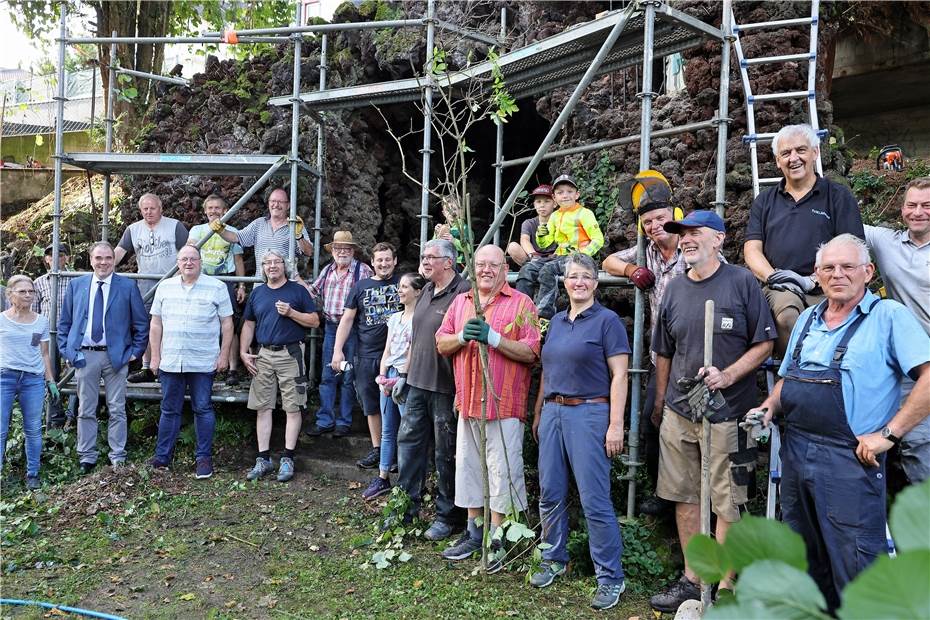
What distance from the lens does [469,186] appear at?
10391 millimetres

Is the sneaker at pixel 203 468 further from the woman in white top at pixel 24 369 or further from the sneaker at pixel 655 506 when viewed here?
the sneaker at pixel 655 506

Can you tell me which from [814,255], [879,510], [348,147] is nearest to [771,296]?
[814,255]

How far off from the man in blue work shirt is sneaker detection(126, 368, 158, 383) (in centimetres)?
630

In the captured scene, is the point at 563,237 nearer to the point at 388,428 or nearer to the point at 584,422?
the point at 584,422

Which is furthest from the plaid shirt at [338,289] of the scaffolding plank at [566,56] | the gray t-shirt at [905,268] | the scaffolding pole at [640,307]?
the gray t-shirt at [905,268]

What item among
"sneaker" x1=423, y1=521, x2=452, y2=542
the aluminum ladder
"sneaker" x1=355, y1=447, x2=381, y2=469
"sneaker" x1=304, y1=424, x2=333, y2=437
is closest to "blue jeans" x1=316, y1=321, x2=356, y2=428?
"sneaker" x1=304, y1=424, x2=333, y2=437

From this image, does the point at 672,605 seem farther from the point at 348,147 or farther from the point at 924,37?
the point at 924,37

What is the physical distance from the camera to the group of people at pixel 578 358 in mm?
3455

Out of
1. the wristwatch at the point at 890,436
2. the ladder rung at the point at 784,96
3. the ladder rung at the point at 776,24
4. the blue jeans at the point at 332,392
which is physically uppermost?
the ladder rung at the point at 776,24

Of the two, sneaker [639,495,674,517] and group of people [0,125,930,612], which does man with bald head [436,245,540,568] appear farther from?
sneaker [639,495,674,517]

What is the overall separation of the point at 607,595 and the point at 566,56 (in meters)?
4.06

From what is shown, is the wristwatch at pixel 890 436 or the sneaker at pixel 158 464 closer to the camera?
the wristwatch at pixel 890 436

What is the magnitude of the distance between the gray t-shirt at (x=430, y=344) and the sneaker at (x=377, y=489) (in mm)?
1186

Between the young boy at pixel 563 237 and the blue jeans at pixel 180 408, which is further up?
the young boy at pixel 563 237
